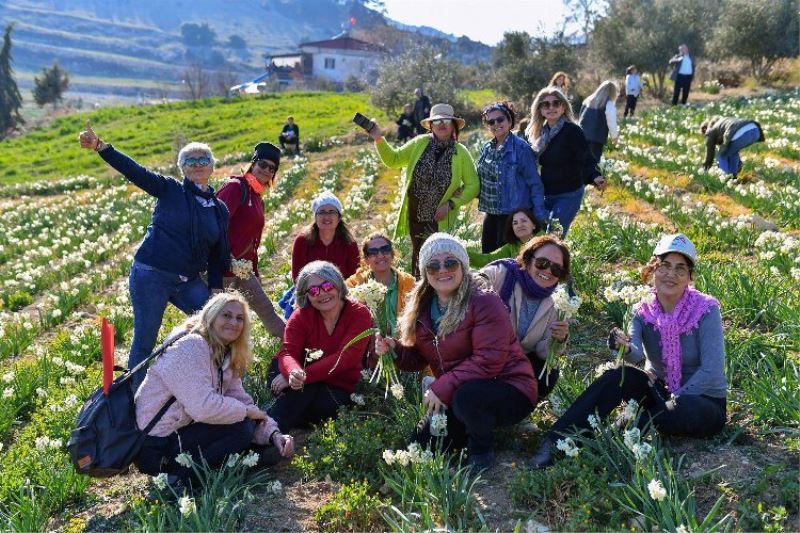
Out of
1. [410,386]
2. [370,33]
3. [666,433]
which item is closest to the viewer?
[666,433]

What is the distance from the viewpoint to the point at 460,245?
4.26 metres

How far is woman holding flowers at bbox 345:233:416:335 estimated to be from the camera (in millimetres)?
5391

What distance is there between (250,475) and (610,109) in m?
7.57

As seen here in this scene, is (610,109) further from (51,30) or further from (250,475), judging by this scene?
(51,30)

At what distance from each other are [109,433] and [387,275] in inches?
91.2

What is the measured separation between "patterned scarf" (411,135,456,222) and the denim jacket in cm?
52

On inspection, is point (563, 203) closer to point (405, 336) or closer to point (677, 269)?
point (677, 269)

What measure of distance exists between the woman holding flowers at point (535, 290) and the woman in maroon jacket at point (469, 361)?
323mm

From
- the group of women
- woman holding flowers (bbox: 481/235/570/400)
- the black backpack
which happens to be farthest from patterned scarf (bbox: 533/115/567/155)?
the black backpack

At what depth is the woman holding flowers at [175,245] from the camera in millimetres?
5188

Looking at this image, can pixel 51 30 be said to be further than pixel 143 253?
Yes

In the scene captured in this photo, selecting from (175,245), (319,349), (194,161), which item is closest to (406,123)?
(194,161)

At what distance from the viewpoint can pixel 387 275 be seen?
18.1 feet

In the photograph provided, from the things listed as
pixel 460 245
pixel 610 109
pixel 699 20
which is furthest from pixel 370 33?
pixel 460 245
